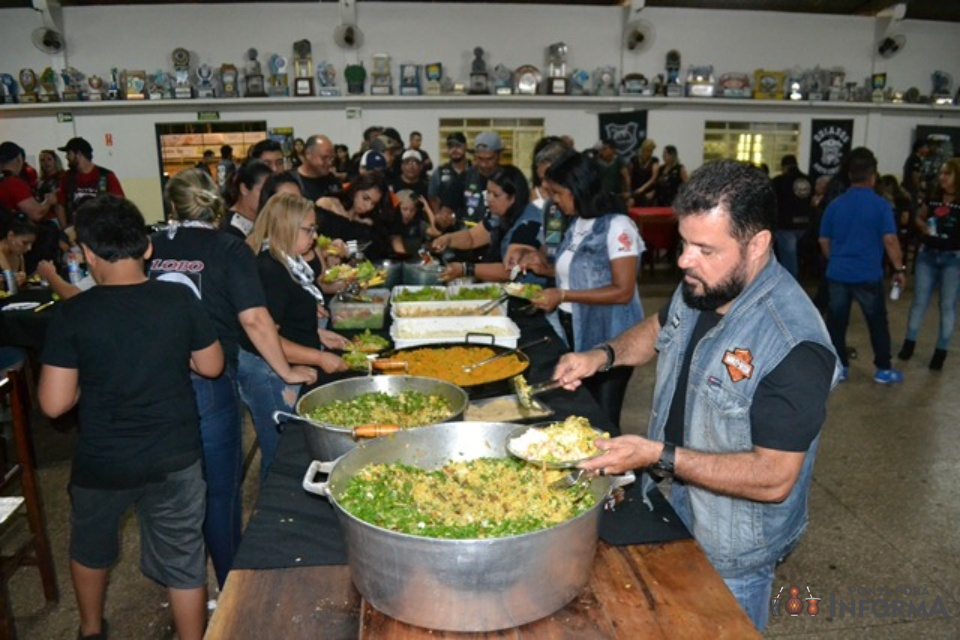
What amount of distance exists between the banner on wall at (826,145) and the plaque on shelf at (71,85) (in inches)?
480

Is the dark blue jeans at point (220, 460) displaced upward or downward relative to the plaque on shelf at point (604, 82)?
downward

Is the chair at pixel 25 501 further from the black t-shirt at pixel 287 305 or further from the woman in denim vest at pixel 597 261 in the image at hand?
the woman in denim vest at pixel 597 261

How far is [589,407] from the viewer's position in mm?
2527

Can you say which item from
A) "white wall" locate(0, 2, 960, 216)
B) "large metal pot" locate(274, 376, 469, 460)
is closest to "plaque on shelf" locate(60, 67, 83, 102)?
"white wall" locate(0, 2, 960, 216)

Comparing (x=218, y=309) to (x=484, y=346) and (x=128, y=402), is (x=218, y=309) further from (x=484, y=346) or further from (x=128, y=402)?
(x=484, y=346)

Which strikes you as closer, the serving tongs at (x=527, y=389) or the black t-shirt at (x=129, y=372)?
the black t-shirt at (x=129, y=372)

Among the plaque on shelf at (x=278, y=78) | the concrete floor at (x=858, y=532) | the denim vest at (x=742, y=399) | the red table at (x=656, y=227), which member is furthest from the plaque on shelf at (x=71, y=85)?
the denim vest at (x=742, y=399)

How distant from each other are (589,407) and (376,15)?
10.6m

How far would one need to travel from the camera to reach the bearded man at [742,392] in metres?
1.53

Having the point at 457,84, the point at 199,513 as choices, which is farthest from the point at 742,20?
the point at 199,513

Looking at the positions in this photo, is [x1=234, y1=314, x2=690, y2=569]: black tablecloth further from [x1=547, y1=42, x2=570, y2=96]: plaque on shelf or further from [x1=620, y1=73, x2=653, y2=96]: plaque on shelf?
[x1=620, y1=73, x2=653, y2=96]: plaque on shelf

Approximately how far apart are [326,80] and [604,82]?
4.55 metres

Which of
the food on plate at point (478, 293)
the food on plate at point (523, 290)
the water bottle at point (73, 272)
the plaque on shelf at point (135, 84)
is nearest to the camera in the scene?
the food on plate at point (523, 290)

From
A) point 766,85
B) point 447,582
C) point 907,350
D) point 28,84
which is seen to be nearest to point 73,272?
point 447,582
